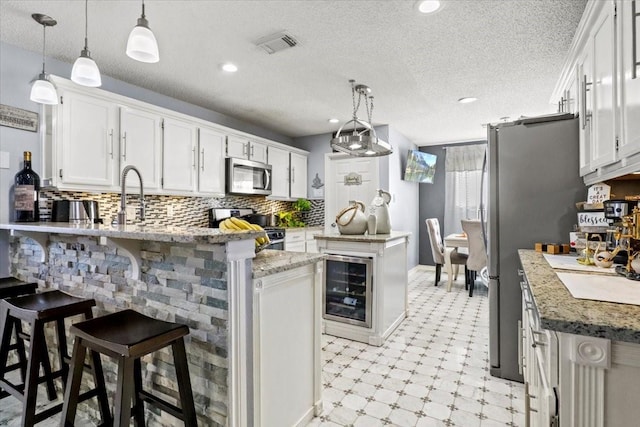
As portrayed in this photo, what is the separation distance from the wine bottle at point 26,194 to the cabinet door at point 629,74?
11.3ft

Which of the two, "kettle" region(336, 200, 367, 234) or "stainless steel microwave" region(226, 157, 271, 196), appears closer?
"kettle" region(336, 200, 367, 234)

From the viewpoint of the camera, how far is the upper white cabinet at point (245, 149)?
396 centimetres

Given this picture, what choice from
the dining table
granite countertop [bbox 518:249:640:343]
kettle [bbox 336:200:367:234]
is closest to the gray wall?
kettle [bbox 336:200:367:234]

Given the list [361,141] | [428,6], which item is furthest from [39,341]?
[428,6]

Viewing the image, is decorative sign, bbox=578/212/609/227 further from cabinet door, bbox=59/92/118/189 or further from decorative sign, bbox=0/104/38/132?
decorative sign, bbox=0/104/38/132

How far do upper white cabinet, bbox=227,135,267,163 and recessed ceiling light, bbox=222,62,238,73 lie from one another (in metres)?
1.18

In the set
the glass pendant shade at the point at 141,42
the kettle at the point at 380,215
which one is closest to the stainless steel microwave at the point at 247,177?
the kettle at the point at 380,215

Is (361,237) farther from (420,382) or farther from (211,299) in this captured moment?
(211,299)

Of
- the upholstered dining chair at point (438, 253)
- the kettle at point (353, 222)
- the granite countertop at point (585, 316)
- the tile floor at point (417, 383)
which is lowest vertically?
the tile floor at point (417, 383)

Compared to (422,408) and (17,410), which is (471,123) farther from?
Result: (17,410)

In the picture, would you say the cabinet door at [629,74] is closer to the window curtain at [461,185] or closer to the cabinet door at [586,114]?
the cabinet door at [586,114]

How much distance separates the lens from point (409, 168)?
5.31 m

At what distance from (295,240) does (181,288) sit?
3.17 m

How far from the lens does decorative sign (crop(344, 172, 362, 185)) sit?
4941 millimetres
